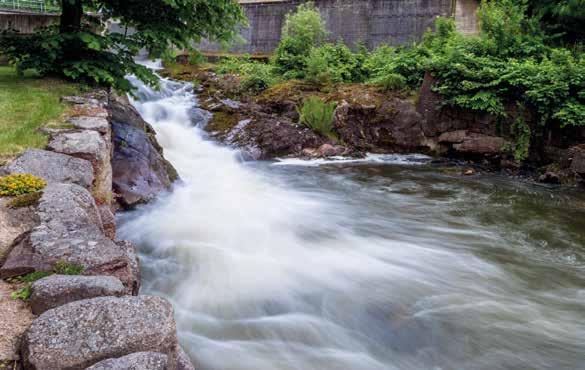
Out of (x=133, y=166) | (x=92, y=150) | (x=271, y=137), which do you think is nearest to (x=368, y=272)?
(x=92, y=150)

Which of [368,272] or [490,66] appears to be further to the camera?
[490,66]

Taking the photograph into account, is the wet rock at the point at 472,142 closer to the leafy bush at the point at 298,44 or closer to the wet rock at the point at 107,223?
the leafy bush at the point at 298,44

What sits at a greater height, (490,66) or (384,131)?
(490,66)

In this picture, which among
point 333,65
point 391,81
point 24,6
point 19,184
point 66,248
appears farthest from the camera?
point 24,6

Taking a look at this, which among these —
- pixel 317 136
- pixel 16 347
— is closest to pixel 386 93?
pixel 317 136

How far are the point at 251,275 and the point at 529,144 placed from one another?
363 inches

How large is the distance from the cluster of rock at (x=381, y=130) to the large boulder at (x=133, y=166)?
4.41 meters

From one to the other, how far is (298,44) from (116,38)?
9184mm

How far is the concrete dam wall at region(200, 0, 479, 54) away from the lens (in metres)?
17.5

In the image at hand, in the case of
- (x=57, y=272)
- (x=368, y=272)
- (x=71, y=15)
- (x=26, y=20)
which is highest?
(x=26, y=20)

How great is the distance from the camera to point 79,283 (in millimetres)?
2605

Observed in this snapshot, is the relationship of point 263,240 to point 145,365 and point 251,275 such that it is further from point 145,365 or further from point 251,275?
point 145,365

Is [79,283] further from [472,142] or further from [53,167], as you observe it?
[472,142]

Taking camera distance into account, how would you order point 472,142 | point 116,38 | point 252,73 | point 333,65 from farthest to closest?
point 252,73, point 333,65, point 472,142, point 116,38
